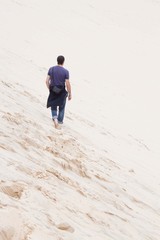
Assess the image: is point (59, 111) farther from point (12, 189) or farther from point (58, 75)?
point (12, 189)

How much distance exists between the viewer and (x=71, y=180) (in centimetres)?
477

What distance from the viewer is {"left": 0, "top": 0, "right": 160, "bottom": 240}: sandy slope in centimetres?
346

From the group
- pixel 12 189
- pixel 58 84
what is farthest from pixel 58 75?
pixel 12 189

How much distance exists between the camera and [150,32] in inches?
1270

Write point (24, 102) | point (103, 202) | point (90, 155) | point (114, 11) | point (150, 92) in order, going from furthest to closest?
1. point (114, 11)
2. point (150, 92)
3. point (24, 102)
4. point (90, 155)
5. point (103, 202)

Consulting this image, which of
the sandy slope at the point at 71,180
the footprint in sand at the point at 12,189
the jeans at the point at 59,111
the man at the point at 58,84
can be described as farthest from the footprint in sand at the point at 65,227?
the jeans at the point at 59,111

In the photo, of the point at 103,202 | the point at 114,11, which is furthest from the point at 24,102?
the point at 114,11

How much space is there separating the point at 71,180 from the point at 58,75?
2.64 metres

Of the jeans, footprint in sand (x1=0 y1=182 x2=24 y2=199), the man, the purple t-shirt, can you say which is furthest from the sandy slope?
the purple t-shirt

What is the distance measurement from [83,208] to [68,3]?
30.0 metres

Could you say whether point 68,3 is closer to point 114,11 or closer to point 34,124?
point 114,11

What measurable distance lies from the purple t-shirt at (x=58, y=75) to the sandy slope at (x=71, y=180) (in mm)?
714

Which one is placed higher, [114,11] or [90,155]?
[90,155]

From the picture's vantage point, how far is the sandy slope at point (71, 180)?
3461 millimetres
